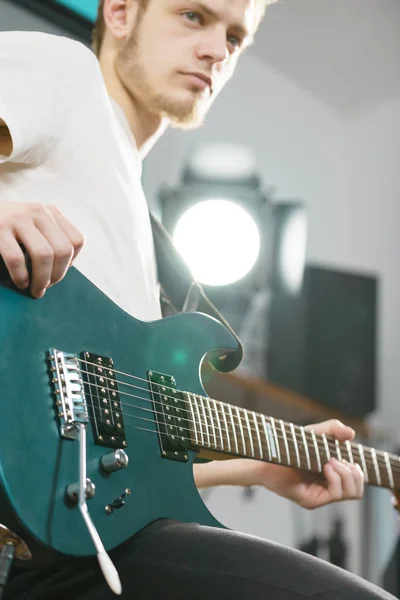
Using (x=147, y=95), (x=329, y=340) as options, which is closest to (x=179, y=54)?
(x=147, y=95)

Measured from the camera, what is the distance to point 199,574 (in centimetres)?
82

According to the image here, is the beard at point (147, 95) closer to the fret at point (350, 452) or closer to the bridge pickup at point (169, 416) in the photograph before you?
the bridge pickup at point (169, 416)

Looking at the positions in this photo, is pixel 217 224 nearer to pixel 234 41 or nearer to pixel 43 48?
pixel 234 41

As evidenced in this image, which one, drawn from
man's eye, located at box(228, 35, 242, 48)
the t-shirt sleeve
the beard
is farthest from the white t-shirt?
man's eye, located at box(228, 35, 242, 48)

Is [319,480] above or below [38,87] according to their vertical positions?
below

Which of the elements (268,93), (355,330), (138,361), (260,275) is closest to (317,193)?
(268,93)

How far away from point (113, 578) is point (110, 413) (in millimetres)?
209

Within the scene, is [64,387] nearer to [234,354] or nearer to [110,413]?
[110,413]

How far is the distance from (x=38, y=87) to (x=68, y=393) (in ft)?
1.37

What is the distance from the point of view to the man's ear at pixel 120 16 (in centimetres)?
143

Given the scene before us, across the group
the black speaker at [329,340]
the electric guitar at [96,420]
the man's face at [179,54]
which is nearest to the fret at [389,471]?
the electric guitar at [96,420]

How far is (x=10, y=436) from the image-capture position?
0.79 m

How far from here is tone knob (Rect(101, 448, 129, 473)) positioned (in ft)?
2.85

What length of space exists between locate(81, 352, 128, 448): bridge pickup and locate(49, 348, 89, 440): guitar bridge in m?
0.02
